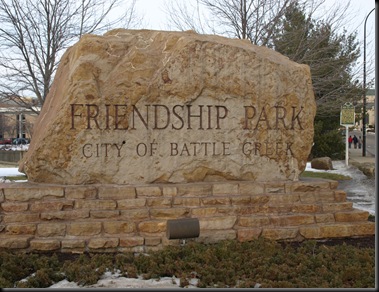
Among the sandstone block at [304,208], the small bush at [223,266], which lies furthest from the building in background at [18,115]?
the sandstone block at [304,208]

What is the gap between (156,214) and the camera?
539 cm

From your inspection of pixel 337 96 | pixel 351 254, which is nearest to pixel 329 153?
pixel 337 96

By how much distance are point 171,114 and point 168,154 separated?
542 millimetres

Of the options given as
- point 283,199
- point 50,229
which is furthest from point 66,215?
point 283,199

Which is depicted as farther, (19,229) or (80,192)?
(80,192)

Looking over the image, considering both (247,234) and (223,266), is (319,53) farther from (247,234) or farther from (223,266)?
(223,266)

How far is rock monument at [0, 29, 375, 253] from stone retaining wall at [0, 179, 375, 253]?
0.01 metres

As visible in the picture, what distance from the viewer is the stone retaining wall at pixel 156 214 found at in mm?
5098

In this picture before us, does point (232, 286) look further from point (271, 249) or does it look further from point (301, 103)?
point (301, 103)

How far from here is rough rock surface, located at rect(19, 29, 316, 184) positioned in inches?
217

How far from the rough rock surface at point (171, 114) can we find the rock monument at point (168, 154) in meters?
0.01

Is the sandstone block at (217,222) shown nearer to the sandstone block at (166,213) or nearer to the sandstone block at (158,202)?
the sandstone block at (166,213)

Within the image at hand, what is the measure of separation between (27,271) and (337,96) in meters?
14.1

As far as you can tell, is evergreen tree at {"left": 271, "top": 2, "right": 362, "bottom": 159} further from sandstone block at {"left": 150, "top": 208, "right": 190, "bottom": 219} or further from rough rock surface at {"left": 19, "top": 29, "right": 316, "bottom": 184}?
sandstone block at {"left": 150, "top": 208, "right": 190, "bottom": 219}
